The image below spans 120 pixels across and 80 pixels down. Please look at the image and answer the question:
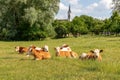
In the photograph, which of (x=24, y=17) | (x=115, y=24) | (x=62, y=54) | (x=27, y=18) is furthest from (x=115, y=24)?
(x=62, y=54)

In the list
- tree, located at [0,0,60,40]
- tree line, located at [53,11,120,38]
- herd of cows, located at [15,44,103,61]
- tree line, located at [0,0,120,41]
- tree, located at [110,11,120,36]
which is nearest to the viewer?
herd of cows, located at [15,44,103,61]

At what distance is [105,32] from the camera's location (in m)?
112

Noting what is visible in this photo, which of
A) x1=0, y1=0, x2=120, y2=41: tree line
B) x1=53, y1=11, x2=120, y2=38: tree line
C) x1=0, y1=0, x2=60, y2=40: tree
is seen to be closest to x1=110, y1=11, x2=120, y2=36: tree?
x1=53, y1=11, x2=120, y2=38: tree line

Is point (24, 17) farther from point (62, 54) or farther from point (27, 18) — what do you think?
point (62, 54)

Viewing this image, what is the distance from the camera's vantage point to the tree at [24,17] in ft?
207

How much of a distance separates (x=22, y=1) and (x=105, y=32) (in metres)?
54.1

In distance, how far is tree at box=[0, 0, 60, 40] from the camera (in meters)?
63.0

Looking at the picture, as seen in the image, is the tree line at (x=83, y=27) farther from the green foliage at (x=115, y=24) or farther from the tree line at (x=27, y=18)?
the tree line at (x=27, y=18)

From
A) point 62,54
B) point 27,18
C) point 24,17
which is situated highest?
point 24,17

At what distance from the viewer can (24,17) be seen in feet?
203

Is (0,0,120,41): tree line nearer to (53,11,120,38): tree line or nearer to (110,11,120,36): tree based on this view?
(53,11,120,38): tree line

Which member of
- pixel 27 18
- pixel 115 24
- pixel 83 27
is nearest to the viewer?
pixel 27 18

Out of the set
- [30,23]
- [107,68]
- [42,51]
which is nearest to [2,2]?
[30,23]

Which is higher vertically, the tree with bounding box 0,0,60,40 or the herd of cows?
the tree with bounding box 0,0,60,40
